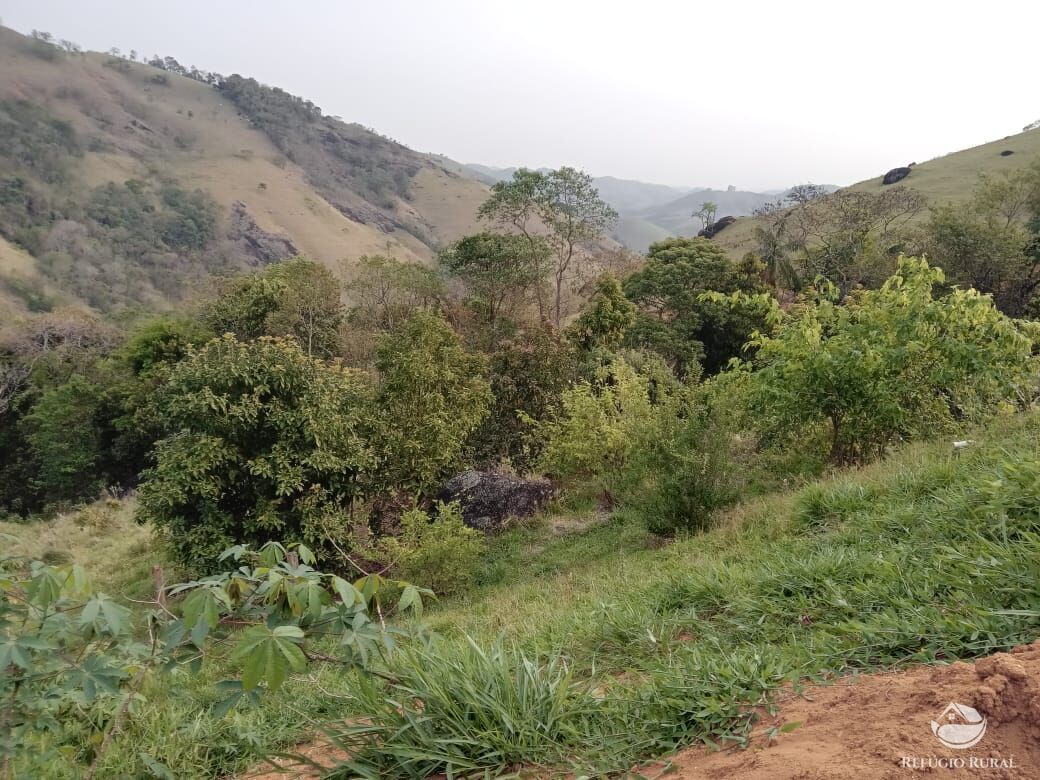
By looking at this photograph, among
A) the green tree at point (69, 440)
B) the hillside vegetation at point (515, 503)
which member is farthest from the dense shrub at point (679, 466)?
the green tree at point (69, 440)

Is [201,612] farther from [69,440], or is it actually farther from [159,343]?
[69,440]

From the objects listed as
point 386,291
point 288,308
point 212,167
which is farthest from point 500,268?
point 212,167

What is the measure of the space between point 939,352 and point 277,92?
497ft

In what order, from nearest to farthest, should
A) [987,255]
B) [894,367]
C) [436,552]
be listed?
[894,367] < [436,552] < [987,255]

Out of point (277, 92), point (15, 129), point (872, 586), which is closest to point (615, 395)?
point (872, 586)

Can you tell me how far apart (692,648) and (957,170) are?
7080 centimetres

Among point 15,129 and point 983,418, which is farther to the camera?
point 15,129

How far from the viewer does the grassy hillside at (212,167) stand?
75.6 m

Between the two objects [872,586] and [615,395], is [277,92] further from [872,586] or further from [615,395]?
[872,586]

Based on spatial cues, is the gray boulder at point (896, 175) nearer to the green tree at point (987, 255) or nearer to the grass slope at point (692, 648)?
the green tree at point (987, 255)

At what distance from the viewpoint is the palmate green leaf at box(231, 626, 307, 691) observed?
160 cm

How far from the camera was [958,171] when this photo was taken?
181ft

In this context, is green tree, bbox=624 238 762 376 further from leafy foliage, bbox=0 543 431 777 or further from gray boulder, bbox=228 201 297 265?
gray boulder, bbox=228 201 297 265

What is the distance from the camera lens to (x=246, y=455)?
31.5 ft
